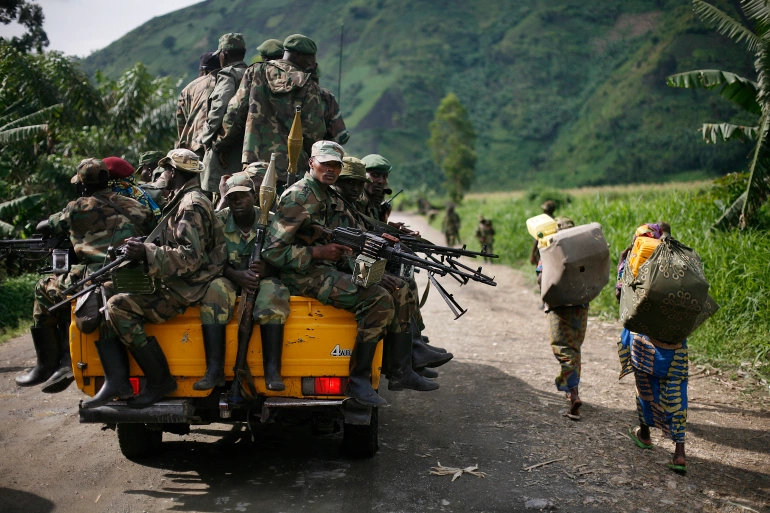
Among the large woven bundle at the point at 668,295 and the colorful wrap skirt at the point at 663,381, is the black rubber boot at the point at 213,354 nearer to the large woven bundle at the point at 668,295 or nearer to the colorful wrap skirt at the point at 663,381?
the large woven bundle at the point at 668,295

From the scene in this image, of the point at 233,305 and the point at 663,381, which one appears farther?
the point at 663,381

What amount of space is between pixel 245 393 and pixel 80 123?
14139 mm

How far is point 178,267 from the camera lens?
4.90 metres

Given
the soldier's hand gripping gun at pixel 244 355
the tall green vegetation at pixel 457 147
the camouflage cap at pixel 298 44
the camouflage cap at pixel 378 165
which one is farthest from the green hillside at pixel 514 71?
the soldier's hand gripping gun at pixel 244 355

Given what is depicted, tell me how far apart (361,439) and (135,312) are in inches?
77.3

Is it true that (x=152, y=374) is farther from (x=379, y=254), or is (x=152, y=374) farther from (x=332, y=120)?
(x=332, y=120)

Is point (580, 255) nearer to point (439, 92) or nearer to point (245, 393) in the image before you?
point (245, 393)

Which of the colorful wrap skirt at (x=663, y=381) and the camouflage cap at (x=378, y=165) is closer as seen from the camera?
the colorful wrap skirt at (x=663, y=381)

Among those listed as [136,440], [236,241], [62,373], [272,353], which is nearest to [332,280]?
[272,353]

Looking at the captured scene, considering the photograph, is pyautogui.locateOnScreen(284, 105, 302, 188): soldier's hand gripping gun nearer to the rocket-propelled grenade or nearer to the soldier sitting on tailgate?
the rocket-propelled grenade

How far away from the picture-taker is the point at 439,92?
10881 cm

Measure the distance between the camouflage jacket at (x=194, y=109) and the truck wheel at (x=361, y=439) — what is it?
11.6ft

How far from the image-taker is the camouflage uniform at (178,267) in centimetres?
482

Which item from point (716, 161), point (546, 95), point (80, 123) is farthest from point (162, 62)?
point (80, 123)
